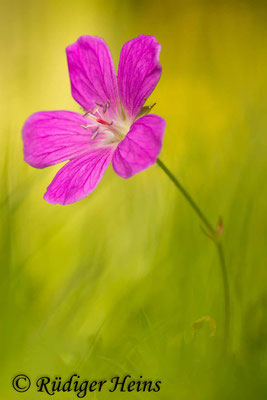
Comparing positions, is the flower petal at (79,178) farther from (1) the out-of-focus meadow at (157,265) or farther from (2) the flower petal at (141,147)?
(1) the out-of-focus meadow at (157,265)

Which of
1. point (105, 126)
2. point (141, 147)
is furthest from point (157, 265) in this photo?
point (141, 147)

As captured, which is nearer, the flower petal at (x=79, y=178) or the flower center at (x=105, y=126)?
the flower petal at (x=79, y=178)

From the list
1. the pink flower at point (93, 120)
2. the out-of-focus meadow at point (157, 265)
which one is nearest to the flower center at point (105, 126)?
the pink flower at point (93, 120)

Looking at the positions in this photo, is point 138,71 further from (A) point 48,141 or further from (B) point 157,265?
(B) point 157,265

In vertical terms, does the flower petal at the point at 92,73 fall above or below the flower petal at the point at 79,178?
above

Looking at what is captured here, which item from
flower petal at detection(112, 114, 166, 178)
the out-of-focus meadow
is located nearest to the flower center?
flower petal at detection(112, 114, 166, 178)

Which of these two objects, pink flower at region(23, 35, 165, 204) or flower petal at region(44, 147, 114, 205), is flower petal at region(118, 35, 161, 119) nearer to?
pink flower at region(23, 35, 165, 204)
